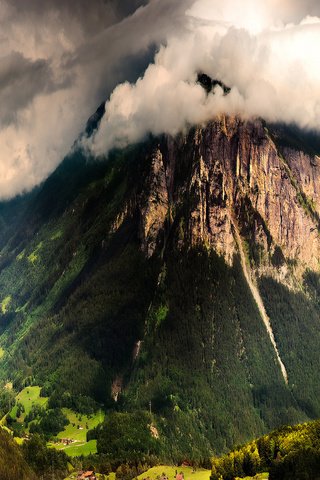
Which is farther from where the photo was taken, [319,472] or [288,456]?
[288,456]

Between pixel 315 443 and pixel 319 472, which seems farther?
pixel 315 443

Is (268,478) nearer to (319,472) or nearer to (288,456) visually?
(288,456)

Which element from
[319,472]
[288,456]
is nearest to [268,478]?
[288,456]

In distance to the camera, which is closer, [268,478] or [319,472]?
[319,472]
